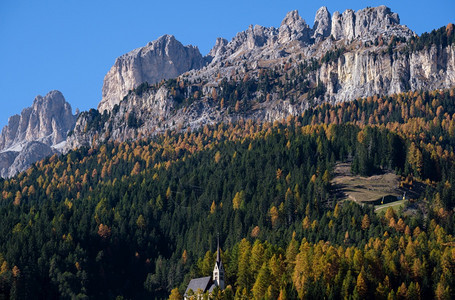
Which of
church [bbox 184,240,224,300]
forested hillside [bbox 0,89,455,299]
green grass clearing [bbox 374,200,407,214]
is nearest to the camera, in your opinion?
forested hillside [bbox 0,89,455,299]

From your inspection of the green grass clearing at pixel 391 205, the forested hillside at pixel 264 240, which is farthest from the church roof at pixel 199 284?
the green grass clearing at pixel 391 205

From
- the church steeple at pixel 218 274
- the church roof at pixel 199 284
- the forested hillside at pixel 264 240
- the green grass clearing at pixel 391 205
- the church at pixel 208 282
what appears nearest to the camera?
the forested hillside at pixel 264 240

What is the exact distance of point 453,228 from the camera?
157 metres

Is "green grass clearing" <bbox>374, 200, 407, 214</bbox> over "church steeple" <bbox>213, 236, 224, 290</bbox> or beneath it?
over

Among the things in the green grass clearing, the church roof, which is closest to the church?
the church roof

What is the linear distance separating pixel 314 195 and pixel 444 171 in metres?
33.2

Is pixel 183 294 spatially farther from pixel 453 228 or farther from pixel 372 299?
pixel 453 228

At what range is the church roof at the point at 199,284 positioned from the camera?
136 m

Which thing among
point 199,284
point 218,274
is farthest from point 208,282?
point 218,274

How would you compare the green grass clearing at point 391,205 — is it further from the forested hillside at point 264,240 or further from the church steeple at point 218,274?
the church steeple at point 218,274

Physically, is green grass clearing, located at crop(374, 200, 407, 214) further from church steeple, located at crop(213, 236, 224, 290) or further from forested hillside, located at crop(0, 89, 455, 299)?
church steeple, located at crop(213, 236, 224, 290)

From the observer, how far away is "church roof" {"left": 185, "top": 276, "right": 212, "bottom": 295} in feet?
446

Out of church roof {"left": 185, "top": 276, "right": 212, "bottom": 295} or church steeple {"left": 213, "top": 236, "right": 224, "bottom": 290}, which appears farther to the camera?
church steeple {"left": 213, "top": 236, "right": 224, "bottom": 290}

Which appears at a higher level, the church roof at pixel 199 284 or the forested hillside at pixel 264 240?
the forested hillside at pixel 264 240
